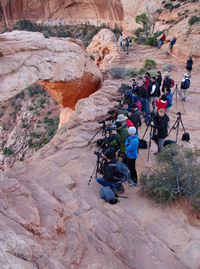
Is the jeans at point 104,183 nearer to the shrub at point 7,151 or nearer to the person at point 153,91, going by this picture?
the person at point 153,91

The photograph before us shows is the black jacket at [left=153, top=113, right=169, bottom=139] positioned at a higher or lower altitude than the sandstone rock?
lower

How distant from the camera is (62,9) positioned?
42.6 m

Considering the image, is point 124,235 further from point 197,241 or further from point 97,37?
point 97,37

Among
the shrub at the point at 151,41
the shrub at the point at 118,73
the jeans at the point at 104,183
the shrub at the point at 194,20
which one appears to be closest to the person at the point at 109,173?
the jeans at the point at 104,183

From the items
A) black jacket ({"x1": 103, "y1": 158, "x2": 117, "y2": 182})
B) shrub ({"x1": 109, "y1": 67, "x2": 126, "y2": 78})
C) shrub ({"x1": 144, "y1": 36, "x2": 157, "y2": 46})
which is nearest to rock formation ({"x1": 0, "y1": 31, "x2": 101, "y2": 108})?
shrub ({"x1": 109, "y1": 67, "x2": 126, "y2": 78})

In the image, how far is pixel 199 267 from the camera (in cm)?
357

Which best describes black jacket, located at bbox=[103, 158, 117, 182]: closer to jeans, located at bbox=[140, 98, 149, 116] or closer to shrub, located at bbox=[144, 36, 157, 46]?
jeans, located at bbox=[140, 98, 149, 116]

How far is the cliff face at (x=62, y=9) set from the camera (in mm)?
40938

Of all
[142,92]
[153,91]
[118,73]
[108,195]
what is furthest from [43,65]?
[108,195]

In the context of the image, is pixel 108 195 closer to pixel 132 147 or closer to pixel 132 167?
pixel 132 167

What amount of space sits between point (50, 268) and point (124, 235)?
1691 millimetres

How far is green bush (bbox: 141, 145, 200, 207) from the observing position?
476 centimetres

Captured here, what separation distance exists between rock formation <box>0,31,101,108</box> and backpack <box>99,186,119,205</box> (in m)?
5.39

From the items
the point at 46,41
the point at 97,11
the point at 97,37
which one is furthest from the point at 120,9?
the point at 46,41
